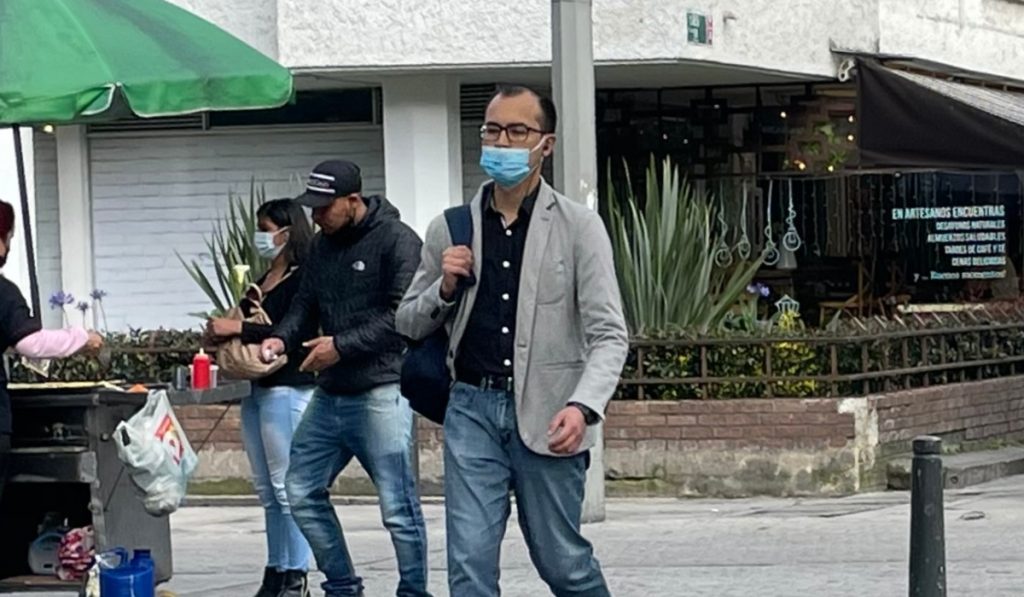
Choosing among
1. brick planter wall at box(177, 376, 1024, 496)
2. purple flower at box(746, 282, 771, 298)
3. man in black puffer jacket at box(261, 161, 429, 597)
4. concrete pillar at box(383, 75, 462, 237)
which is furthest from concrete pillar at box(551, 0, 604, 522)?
concrete pillar at box(383, 75, 462, 237)

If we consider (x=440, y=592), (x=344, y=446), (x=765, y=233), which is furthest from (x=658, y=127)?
(x=344, y=446)

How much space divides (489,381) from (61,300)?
10.7 meters

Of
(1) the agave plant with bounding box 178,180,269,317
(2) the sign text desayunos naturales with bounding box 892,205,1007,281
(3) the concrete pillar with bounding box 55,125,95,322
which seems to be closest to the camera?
(1) the agave plant with bounding box 178,180,269,317

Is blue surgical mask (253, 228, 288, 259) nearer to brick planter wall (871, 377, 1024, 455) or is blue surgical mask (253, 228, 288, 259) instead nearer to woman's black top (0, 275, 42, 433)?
woman's black top (0, 275, 42, 433)

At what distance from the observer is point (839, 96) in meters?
18.6

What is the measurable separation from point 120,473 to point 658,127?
10742 millimetres

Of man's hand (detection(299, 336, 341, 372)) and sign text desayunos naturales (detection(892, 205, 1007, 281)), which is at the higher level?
sign text desayunos naturales (detection(892, 205, 1007, 281))

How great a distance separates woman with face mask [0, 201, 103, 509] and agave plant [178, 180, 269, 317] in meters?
6.19

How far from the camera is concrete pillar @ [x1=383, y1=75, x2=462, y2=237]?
16.8m

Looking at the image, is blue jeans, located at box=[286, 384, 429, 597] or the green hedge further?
the green hedge

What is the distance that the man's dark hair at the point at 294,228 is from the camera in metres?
9.74

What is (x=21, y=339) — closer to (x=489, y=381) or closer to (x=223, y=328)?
(x=223, y=328)

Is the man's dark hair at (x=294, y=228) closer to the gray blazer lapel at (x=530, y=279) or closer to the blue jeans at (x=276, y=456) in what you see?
the blue jeans at (x=276, y=456)

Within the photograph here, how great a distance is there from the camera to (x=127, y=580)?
796 cm
